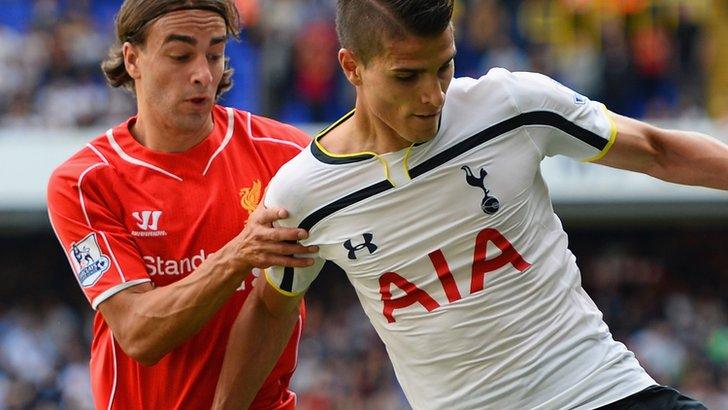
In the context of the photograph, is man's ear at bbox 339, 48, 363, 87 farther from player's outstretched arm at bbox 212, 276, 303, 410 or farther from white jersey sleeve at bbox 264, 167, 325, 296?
player's outstretched arm at bbox 212, 276, 303, 410

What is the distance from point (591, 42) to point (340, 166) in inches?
409

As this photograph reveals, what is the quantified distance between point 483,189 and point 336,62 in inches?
389

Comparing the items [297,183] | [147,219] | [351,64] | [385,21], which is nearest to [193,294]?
[147,219]

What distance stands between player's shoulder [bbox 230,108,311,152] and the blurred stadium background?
28.7ft

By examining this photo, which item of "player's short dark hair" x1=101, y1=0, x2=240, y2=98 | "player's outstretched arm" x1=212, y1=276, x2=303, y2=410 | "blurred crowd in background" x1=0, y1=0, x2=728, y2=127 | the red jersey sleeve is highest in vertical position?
"blurred crowd in background" x1=0, y1=0, x2=728, y2=127

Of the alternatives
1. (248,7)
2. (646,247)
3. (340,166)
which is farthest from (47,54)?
(340,166)

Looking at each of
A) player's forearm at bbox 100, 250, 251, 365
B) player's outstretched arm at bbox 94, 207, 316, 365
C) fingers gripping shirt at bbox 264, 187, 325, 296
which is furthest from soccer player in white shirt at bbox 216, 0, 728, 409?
player's forearm at bbox 100, 250, 251, 365

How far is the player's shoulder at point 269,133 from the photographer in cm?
488

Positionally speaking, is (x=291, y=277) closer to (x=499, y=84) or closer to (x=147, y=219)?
(x=147, y=219)

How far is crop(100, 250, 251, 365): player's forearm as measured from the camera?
14.1 ft

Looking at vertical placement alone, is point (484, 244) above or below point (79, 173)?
below

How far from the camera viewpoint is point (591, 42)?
14.1 meters

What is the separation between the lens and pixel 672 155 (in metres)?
4.06

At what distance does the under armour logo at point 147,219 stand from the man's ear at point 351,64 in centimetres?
97
